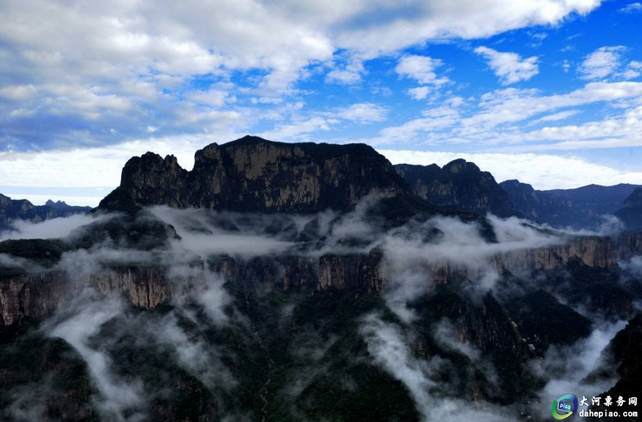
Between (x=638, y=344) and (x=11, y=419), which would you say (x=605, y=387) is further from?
(x=11, y=419)

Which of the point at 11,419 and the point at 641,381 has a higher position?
the point at 641,381

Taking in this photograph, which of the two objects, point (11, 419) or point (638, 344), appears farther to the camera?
point (11, 419)

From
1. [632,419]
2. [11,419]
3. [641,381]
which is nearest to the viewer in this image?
[632,419]

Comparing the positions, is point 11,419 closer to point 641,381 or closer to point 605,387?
point 641,381

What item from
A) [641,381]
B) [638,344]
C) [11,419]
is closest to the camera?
[641,381]

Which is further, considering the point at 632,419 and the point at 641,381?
the point at 641,381

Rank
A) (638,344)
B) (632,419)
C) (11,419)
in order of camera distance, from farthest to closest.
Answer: (11,419) < (638,344) < (632,419)

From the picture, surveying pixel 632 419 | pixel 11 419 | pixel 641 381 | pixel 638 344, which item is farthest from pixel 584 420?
pixel 11 419

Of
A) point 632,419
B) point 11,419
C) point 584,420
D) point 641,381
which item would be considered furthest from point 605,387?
point 11,419

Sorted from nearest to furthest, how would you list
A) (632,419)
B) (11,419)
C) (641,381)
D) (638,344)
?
(632,419) < (641,381) < (638,344) < (11,419)
